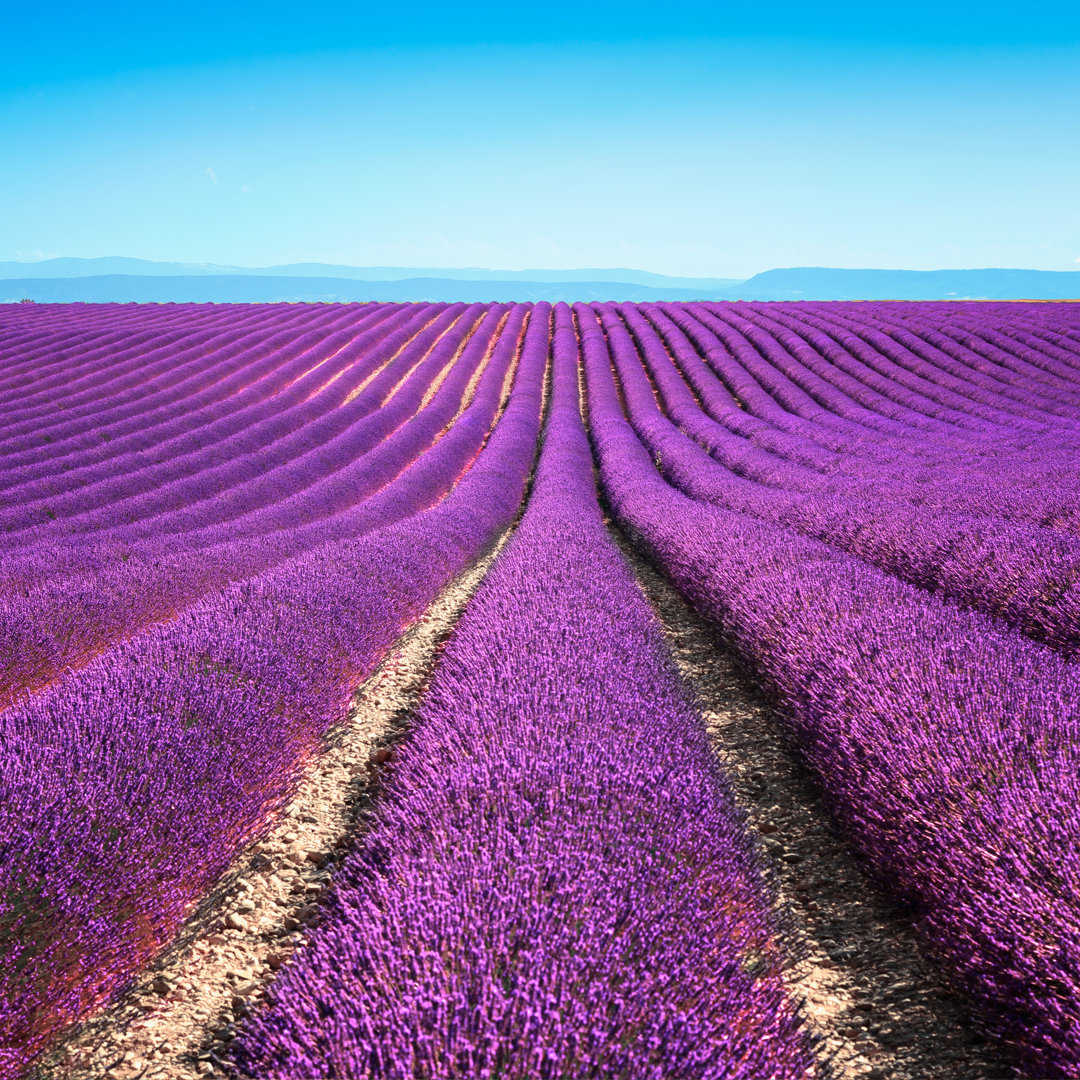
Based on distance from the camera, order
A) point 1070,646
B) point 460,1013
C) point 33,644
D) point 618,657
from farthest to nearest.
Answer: point 33,644
point 1070,646
point 618,657
point 460,1013

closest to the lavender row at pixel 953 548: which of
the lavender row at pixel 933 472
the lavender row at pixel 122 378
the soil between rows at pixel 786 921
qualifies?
the lavender row at pixel 933 472

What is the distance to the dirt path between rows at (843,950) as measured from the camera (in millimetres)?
1716

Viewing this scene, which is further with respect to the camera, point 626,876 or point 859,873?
point 859,873

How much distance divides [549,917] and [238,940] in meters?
1.45

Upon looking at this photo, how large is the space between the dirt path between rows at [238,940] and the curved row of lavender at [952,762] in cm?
187

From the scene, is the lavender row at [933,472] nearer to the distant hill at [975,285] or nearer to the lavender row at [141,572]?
the lavender row at [141,572]

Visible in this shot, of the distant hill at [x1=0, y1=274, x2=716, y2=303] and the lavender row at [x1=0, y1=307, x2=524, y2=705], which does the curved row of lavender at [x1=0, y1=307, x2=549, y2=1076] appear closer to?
the lavender row at [x1=0, y1=307, x2=524, y2=705]

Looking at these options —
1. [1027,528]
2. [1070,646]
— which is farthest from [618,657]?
[1027,528]

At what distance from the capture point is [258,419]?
49.3ft

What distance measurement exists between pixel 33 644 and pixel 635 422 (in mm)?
12928

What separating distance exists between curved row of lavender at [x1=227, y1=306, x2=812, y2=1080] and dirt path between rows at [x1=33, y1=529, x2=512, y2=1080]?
0.28 meters

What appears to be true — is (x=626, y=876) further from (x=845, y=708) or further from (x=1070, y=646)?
(x=1070, y=646)

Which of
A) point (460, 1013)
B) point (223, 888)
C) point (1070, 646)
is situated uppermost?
point (460, 1013)

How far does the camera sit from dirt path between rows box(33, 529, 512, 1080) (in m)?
1.77
